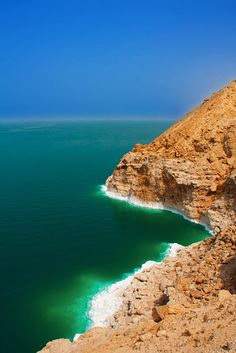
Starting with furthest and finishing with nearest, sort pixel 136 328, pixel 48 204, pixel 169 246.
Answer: pixel 48 204
pixel 169 246
pixel 136 328

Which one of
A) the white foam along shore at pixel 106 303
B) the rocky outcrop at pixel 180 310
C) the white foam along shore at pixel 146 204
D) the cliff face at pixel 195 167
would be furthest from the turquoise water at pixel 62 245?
the rocky outcrop at pixel 180 310

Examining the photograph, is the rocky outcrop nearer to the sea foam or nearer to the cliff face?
the sea foam

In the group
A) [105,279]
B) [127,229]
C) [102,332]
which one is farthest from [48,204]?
[102,332]

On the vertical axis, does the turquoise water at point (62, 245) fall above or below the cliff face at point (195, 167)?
below

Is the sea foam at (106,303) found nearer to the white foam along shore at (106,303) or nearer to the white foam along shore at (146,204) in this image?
the white foam along shore at (106,303)

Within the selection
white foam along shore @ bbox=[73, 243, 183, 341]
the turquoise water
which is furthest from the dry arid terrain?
the turquoise water

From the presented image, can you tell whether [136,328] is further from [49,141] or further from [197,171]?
[49,141]

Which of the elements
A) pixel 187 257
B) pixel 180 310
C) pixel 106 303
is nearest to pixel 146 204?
pixel 187 257

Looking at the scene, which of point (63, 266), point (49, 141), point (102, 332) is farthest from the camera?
point (49, 141)
